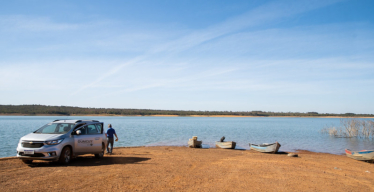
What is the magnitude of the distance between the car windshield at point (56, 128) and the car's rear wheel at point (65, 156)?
0.94 m

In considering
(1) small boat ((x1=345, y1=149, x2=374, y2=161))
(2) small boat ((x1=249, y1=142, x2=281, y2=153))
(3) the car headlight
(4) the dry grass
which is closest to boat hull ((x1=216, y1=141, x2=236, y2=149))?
(2) small boat ((x1=249, y1=142, x2=281, y2=153))

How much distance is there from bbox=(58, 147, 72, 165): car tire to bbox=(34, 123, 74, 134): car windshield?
95cm

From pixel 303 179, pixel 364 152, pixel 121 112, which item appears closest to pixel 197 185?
pixel 303 179

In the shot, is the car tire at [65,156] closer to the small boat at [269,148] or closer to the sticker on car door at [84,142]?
the sticker on car door at [84,142]

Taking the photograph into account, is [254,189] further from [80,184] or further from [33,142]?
[33,142]

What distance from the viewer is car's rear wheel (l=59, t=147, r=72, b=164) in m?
11.8

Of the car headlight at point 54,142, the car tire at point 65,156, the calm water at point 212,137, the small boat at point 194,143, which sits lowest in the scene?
the calm water at point 212,137

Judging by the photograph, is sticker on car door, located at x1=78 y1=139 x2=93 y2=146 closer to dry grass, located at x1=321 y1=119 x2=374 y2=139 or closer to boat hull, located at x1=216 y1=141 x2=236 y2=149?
boat hull, located at x1=216 y1=141 x2=236 y2=149

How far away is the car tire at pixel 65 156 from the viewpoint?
11.8m

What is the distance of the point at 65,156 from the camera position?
11969mm

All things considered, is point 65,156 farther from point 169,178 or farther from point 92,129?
point 169,178

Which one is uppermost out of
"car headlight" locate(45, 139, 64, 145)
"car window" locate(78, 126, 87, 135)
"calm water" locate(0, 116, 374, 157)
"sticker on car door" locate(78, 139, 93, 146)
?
"car window" locate(78, 126, 87, 135)

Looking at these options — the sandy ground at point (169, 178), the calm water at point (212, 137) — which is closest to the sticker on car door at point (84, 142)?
the sandy ground at point (169, 178)

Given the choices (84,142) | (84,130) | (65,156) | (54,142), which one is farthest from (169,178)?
(84,130)
